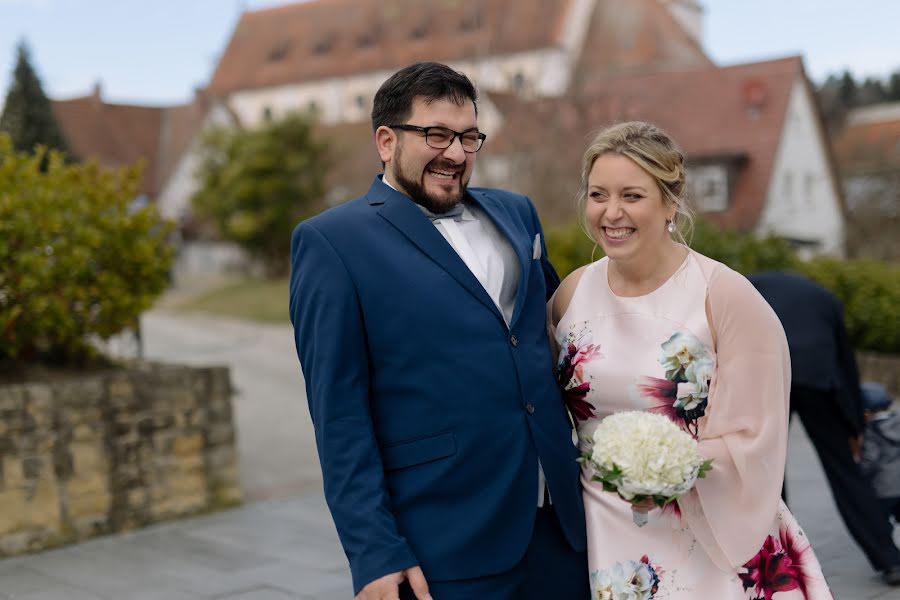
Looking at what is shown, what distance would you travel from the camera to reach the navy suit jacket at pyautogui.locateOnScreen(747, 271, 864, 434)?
556cm

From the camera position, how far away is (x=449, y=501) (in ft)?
9.50

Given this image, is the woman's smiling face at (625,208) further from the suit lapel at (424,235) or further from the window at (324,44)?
the window at (324,44)

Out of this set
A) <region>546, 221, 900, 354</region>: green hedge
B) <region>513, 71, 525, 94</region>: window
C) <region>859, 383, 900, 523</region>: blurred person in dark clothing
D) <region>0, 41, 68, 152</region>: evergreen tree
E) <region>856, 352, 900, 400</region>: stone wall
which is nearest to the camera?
<region>859, 383, 900, 523</region>: blurred person in dark clothing

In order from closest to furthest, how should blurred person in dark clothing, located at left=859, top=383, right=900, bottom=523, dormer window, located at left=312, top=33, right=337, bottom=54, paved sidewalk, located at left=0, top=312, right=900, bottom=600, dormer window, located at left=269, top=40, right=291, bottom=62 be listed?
blurred person in dark clothing, located at left=859, top=383, right=900, bottom=523
paved sidewalk, located at left=0, top=312, right=900, bottom=600
dormer window, located at left=312, top=33, right=337, bottom=54
dormer window, located at left=269, top=40, right=291, bottom=62

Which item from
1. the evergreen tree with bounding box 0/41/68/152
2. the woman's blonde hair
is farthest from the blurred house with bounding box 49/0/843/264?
the evergreen tree with bounding box 0/41/68/152

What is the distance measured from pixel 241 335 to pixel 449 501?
1948 centimetres

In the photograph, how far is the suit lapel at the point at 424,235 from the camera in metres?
2.95

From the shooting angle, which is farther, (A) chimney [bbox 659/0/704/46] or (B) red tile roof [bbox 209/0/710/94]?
(A) chimney [bbox 659/0/704/46]

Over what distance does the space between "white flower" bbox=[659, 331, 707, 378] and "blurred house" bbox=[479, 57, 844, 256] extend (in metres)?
23.0

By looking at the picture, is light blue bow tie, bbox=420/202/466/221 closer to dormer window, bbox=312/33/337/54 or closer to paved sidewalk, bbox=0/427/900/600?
paved sidewalk, bbox=0/427/900/600

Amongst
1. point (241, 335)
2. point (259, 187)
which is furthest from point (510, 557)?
point (259, 187)

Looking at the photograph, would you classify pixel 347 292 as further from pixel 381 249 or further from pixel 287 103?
pixel 287 103

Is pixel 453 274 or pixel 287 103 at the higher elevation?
pixel 287 103

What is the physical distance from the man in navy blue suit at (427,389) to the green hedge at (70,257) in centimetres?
445
